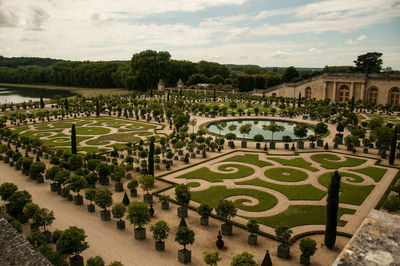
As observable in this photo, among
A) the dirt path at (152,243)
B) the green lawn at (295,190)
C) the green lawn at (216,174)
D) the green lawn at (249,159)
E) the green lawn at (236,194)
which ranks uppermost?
the green lawn at (249,159)

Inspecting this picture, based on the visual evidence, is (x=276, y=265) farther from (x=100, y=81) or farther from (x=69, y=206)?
(x=100, y=81)

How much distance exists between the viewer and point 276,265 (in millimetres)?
18625

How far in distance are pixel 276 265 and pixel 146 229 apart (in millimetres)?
9615

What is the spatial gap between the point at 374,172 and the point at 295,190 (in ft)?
36.3

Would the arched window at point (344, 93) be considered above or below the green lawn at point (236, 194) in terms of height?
above

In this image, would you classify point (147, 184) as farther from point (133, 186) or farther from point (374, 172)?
point (374, 172)

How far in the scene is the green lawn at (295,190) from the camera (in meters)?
28.1

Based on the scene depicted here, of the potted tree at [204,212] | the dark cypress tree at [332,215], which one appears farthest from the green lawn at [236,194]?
the dark cypress tree at [332,215]

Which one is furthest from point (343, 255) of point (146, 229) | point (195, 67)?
point (195, 67)

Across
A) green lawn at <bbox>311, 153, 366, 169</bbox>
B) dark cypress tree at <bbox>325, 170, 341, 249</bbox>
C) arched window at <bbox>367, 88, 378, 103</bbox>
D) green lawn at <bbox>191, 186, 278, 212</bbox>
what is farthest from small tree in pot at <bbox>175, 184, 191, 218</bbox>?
arched window at <bbox>367, 88, 378, 103</bbox>

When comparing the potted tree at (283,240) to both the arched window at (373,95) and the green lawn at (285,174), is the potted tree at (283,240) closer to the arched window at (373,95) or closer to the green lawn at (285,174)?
the green lawn at (285,174)

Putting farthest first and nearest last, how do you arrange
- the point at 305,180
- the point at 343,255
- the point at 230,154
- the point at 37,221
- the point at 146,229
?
the point at 230,154
the point at 305,180
the point at 146,229
the point at 37,221
the point at 343,255

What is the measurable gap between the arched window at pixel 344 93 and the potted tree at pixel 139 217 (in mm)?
83372

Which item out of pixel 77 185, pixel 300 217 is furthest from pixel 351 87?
pixel 77 185
